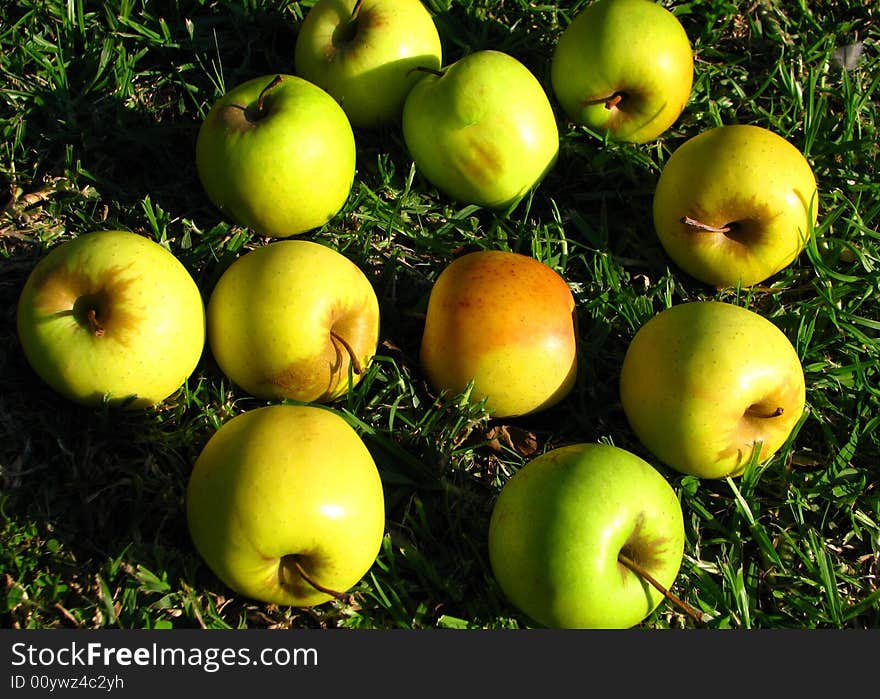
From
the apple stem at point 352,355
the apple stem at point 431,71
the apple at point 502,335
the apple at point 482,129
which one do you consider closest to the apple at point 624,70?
the apple at point 482,129

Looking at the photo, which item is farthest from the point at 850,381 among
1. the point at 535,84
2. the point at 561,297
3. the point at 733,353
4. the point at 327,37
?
the point at 327,37

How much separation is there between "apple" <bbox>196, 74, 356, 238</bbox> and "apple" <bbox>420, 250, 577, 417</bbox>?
55 centimetres

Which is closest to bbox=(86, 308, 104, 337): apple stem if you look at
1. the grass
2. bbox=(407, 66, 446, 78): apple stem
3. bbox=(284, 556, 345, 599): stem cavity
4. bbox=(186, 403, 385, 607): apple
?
the grass

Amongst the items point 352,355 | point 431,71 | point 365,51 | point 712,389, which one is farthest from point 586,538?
point 365,51

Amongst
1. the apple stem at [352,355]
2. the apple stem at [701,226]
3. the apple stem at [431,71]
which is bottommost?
the apple stem at [352,355]

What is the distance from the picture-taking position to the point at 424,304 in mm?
3145

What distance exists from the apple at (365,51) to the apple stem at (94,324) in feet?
4.39

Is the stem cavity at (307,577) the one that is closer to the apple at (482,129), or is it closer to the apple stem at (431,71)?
the apple at (482,129)

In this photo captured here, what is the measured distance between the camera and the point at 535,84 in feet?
10.6

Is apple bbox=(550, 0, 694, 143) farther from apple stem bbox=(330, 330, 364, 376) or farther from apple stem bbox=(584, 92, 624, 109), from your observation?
apple stem bbox=(330, 330, 364, 376)

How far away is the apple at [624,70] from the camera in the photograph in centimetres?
330

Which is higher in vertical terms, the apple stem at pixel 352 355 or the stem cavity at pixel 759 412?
the apple stem at pixel 352 355

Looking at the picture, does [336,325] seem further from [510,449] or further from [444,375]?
[510,449]

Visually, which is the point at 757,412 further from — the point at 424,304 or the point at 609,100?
the point at 609,100
